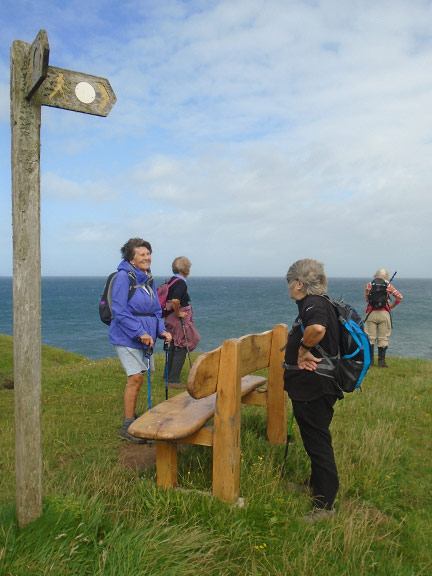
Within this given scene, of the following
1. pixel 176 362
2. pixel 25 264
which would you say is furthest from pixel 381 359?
pixel 25 264

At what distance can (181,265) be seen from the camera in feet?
28.6

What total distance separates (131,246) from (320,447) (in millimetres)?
3156

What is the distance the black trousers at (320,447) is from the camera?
4.20 m

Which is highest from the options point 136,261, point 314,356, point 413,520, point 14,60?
point 14,60

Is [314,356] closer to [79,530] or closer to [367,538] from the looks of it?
[367,538]

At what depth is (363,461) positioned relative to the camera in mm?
5039

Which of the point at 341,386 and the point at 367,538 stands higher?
the point at 341,386

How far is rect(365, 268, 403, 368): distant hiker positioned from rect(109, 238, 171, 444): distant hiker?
7145 mm

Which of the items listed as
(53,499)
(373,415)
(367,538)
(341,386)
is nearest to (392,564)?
(367,538)

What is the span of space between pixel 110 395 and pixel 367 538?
17.0ft

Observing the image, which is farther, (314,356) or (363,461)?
(363,461)

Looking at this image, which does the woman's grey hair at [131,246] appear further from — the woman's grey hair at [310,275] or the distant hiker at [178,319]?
the distant hiker at [178,319]

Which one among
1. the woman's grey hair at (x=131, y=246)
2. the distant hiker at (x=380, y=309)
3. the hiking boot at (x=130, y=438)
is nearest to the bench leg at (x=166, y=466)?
the hiking boot at (x=130, y=438)

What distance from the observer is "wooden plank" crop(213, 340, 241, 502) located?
3.93 meters
